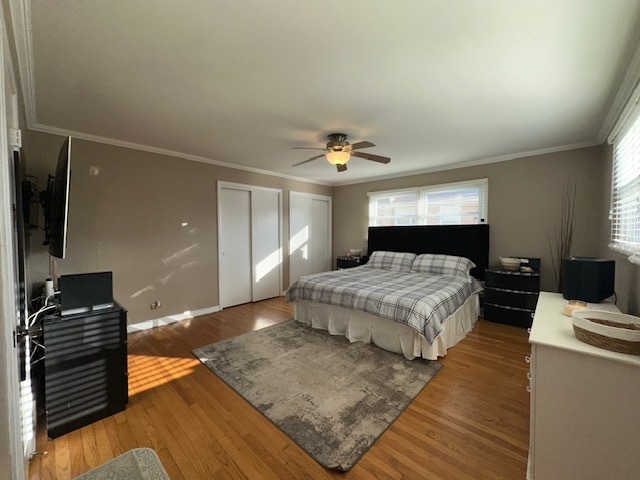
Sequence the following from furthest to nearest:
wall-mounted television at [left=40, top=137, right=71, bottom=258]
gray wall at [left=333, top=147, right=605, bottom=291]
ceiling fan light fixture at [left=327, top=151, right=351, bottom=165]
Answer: gray wall at [left=333, top=147, right=605, bottom=291] → ceiling fan light fixture at [left=327, top=151, right=351, bottom=165] → wall-mounted television at [left=40, top=137, right=71, bottom=258]

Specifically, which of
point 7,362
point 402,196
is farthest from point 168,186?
point 402,196

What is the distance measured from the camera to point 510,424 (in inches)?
70.4

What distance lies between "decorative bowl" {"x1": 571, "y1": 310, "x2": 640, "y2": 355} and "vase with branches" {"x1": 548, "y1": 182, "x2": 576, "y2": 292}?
2.67m

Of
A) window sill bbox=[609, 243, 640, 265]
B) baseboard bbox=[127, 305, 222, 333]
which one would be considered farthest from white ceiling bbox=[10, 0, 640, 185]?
baseboard bbox=[127, 305, 222, 333]

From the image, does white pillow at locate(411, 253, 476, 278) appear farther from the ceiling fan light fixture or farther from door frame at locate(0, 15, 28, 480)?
door frame at locate(0, 15, 28, 480)

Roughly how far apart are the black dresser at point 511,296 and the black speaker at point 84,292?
431cm

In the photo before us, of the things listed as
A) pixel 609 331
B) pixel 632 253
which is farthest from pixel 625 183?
pixel 609 331

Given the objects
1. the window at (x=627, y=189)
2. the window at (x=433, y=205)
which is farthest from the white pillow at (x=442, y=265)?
the window at (x=627, y=189)

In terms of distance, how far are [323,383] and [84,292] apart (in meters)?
1.91

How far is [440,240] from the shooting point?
14.7 feet

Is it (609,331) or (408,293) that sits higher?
(609,331)

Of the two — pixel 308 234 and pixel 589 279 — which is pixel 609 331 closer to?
pixel 589 279

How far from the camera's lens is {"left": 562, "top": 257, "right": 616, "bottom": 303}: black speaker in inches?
69.4

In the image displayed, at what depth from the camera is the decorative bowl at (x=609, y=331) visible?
109 cm
